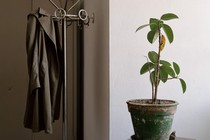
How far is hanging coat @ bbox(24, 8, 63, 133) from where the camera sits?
1627mm

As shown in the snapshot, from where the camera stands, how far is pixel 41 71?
1.64m

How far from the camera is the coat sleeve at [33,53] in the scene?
1.59 meters

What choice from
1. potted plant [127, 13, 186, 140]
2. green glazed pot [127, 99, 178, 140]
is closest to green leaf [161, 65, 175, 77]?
potted plant [127, 13, 186, 140]

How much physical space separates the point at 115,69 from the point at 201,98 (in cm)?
70

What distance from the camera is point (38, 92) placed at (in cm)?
167

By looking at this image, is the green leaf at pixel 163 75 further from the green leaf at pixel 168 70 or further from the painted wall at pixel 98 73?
the painted wall at pixel 98 73

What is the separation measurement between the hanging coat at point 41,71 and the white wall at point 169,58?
0.44m

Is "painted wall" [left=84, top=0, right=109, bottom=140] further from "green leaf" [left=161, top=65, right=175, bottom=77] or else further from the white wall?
"green leaf" [left=161, top=65, right=175, bottom=77]

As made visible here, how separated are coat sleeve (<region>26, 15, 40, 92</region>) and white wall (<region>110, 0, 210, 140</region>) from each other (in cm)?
50

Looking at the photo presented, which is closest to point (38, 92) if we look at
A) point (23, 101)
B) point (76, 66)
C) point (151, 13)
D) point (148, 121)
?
point (148, 121)

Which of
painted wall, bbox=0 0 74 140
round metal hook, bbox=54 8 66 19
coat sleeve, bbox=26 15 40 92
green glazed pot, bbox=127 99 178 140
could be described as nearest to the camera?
green glazed pot, bbox=127 99 178 140

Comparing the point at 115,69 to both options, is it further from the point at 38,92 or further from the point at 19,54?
the point at 19,54

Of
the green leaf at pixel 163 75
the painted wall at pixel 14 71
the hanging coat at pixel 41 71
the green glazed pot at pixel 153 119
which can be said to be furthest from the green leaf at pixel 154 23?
the painted wall at pixel 14 71

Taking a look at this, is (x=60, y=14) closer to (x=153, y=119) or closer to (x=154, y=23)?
(x=154, y=23)
